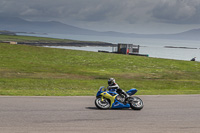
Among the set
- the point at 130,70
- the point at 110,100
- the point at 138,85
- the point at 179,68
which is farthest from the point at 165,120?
the point at 179,68

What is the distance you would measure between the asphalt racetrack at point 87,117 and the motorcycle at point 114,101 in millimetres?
247

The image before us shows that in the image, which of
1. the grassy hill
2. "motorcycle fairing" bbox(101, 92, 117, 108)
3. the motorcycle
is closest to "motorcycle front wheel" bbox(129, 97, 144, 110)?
the motorcycle

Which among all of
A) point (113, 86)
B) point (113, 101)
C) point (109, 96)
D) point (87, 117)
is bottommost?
point (87, 117)

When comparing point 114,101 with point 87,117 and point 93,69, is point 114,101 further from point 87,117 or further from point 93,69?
point 93,69

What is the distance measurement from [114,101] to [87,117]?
7.19 feet

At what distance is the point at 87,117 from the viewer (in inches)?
485

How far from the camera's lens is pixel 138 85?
29172 millimetres

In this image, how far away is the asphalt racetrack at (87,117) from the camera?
416 inches

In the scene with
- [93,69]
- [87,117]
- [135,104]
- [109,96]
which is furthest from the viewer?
[93,69]

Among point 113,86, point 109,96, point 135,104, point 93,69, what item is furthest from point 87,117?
point 93,69

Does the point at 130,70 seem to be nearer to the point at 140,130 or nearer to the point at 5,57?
the point at 5,57

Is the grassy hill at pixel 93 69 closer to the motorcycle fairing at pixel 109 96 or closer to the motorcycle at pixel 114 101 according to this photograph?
the motorcycle at pixel 114 101

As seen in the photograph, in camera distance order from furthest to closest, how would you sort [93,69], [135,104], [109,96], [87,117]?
[93,69] → [135,104] → [109,96] → [87,117]

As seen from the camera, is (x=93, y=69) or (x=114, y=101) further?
(x=93, y=69)
